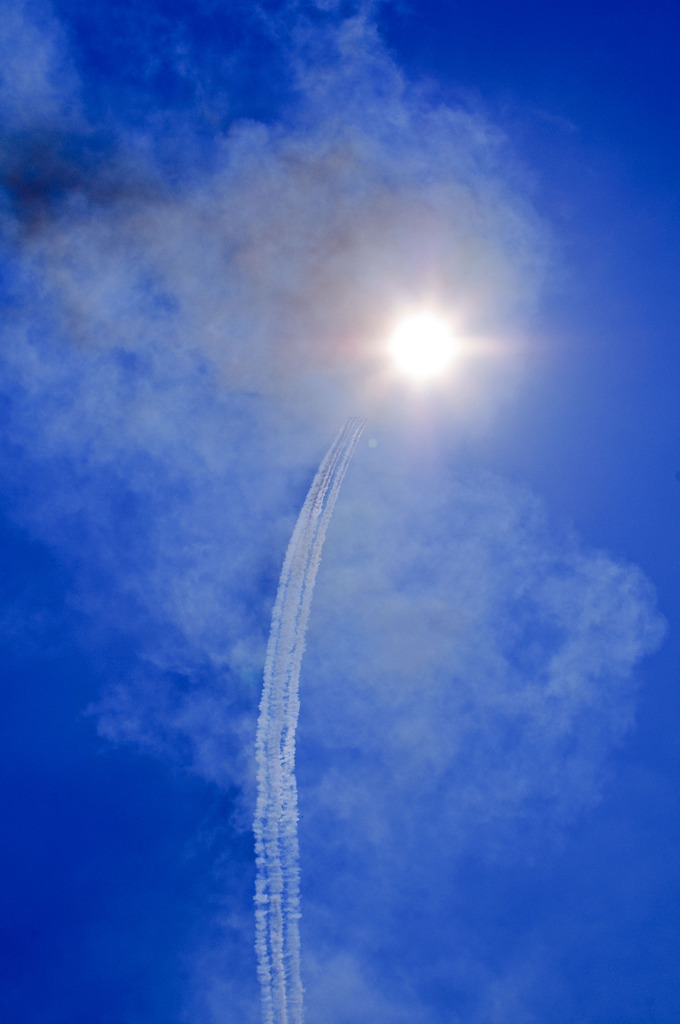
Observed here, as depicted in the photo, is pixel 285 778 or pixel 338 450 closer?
pixel 285 778

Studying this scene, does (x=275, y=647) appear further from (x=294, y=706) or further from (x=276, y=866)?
(x=276, y=866)

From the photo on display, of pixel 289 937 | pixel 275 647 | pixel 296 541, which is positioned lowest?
pixel 289 937

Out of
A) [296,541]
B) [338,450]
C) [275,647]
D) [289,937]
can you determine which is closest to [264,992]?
[289,937]

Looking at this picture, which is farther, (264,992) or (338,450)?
(338,450)

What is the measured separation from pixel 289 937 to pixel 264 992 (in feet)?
6.37

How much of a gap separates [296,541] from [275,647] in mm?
3896

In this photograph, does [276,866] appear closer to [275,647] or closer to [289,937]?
[289,937]

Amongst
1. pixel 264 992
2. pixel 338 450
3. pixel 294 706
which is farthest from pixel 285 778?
pixel 338 450

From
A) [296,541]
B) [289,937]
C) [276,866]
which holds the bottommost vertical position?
[289,937]

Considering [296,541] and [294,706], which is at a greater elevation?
[296,541]

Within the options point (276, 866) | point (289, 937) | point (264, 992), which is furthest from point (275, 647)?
point (264, 992)

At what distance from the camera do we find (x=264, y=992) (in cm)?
2234

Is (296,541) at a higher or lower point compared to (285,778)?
higher

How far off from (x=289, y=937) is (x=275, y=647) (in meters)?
10.3
